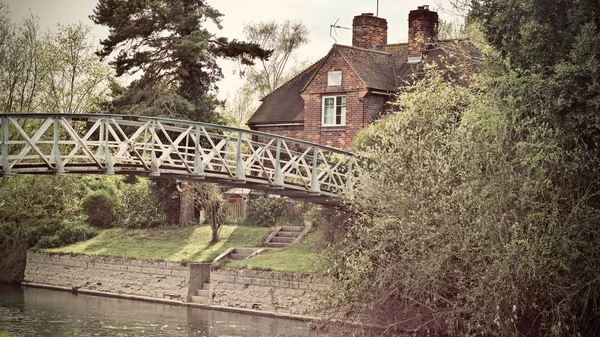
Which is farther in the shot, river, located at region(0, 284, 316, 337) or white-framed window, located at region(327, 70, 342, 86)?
white-framed window, located at region(327, 70, 342, 86)

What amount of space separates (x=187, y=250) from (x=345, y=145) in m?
7.26

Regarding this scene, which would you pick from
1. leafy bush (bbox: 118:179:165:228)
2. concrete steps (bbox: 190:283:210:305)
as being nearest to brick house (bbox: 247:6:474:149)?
leafy bush (bbox: 118:179:165:228)

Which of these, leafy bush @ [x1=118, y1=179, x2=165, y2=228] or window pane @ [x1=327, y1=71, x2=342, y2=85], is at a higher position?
window pane @ [x1=327, y1=71, x2=342, y2=85]

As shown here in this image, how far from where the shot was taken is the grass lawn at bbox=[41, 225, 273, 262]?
110 ft

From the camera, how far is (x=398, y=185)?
21.4 m

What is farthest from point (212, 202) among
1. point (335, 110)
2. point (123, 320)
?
point (123, 320)

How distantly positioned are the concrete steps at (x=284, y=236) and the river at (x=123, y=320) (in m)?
3.90

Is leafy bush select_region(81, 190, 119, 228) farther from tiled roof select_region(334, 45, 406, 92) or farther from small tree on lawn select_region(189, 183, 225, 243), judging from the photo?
tiled roof select_region(334, 45, 406, 92)

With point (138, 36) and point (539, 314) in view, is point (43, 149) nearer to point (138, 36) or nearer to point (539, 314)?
point (138, 36)

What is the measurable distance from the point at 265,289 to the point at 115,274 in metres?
8.05

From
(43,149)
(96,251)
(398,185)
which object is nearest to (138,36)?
(43,149)

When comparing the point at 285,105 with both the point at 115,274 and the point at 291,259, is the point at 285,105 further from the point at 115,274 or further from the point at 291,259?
the point at 291,259

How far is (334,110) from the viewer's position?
36531 millimetres

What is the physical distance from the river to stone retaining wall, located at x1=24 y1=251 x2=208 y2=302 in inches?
34.4
